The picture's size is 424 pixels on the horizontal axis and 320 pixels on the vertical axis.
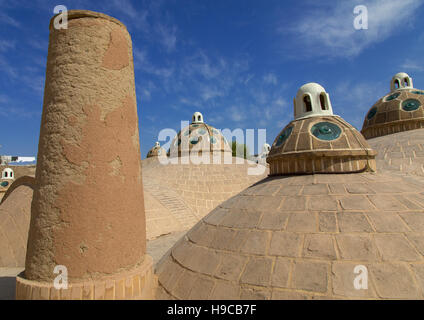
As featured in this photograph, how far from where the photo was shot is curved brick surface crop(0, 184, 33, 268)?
25.0 ft

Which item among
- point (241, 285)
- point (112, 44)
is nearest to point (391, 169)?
point (241, 285)

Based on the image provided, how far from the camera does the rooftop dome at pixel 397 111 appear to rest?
1136 centimetres

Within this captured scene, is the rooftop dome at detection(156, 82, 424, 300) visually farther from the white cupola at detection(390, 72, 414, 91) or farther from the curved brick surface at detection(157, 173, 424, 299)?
the white cupola at detection(390, 72, 414, 91)

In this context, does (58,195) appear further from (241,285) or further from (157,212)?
(157,212)

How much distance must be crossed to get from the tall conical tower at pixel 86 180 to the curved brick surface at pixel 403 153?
357 inches

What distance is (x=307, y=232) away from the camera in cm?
335

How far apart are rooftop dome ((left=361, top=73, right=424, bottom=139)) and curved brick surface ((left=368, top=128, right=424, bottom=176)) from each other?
78 cm

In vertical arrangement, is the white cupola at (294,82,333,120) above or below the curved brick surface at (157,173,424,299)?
above

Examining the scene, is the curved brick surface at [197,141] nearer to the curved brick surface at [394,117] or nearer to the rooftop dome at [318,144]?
the curved brick surface at [394,117]

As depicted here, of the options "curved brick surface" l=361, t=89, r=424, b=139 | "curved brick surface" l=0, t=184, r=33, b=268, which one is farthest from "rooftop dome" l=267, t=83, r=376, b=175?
"curved brick surface" l=361, t=89, r=424, b=139

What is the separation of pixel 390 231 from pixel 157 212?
1001 cm

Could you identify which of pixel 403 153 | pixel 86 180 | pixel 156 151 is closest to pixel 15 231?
pixel 86 180

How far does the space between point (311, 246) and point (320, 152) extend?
2.00 m

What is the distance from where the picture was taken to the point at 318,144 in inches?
186
